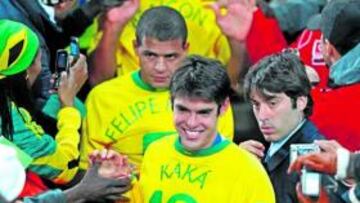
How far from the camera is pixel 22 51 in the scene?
542 cm

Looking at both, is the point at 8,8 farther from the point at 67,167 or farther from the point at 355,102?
the point at 355,102

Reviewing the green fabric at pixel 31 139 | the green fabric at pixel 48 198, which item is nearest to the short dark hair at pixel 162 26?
the green fabric at pixel 31 139

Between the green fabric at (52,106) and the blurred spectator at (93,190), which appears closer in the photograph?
Result: the blurred spectator at (93,190)

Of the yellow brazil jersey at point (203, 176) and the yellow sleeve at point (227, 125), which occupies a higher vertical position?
the yellow brazil jersey at point (203, 176)

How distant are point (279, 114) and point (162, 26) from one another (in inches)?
40.5

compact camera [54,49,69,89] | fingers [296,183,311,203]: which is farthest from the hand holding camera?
fingers [296,183,311,203]

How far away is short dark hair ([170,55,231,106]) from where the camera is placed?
202 inches

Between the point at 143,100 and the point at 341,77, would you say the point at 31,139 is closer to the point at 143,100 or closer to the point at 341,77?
the point at 143,100

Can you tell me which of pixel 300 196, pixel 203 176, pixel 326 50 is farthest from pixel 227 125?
pixel 300 196

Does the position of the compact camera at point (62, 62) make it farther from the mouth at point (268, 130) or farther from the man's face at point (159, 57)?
the mouth at point (268, 130)

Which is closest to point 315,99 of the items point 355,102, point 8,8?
point 355,102

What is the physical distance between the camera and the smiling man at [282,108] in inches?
208

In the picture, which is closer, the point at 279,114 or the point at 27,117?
the point at 279,114

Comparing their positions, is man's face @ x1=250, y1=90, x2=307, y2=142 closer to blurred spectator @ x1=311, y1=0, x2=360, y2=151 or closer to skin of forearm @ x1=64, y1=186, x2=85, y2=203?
blurred spectator @ x1=311, y1=0, x2=360, y2=151
